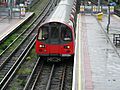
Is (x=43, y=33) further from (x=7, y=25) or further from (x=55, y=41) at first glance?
(x=7, y=25)

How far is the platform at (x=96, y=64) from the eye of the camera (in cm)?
Answer: 1483

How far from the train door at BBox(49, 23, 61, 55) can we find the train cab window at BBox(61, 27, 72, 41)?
0.24 meters

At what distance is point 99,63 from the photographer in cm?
1875

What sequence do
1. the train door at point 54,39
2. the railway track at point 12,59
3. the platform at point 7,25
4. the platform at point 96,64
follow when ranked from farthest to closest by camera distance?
the platform at point 7,25
the train door at point 54,39
the railway track at point 12,59
the platform at point 96,64

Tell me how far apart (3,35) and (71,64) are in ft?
27.5

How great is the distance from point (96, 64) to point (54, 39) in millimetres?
2563

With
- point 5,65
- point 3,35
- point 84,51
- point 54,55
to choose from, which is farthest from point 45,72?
point 3,35

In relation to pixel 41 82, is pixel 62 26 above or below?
above

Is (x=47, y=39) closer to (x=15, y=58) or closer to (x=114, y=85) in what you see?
(x=15, y=58)

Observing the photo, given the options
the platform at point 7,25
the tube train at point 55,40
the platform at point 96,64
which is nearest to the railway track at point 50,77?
the tube train at point 55,40

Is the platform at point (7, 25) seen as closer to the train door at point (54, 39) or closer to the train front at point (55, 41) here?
the train front at point (55, 41)

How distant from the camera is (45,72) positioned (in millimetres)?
18547

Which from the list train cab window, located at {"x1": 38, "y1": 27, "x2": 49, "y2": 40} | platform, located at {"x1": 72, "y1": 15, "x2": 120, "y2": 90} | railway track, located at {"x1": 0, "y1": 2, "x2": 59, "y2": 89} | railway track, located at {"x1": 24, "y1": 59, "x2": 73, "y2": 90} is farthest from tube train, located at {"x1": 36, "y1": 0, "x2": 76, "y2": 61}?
railway track, located at {"x1": 0, "y1": 2, "x2": 59, "y2": 89}

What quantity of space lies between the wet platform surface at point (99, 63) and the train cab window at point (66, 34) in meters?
1.37
